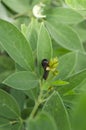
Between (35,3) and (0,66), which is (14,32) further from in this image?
(35,3)

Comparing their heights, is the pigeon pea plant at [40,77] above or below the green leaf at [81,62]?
above

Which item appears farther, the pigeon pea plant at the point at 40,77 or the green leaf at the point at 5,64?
the green leaf at the point at 5,64

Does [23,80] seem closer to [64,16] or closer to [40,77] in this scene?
[40,77]

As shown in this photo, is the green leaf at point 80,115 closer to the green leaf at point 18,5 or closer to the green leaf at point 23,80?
the green leaf at point 23,80

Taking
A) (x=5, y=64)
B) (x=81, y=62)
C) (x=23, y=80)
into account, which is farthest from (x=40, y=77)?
(x=5, y=64)

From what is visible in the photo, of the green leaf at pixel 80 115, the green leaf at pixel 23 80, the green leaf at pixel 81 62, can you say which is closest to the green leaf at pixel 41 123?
the green leaf at pixel 80 115

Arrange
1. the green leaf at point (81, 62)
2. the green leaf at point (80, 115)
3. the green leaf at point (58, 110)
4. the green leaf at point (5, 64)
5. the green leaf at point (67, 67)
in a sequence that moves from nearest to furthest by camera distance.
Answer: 1. the green leaf at point (80, 115)
2. the green leaf at point (58, 110)
3. the green leaf at point (67, 67)
4. the green leaf at point (81, 62)
5. the green leaf at point (5, 64)

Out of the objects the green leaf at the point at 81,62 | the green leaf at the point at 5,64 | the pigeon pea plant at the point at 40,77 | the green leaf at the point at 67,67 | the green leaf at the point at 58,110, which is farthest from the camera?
the green leaf at the point at 5,64
